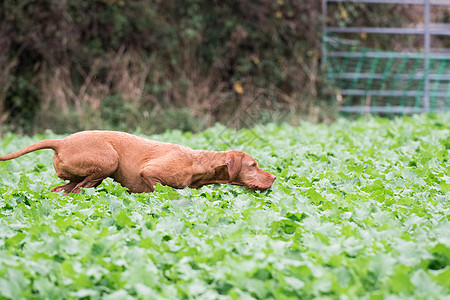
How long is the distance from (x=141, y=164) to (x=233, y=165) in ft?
2.43

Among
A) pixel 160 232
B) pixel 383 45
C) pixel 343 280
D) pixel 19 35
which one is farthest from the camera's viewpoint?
pixel 383 45

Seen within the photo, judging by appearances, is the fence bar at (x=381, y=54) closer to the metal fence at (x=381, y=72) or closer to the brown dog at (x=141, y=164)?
the metal fence at (x=381, y=72)

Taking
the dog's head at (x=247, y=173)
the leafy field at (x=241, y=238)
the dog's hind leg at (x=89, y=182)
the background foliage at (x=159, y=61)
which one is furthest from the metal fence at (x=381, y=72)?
the dog's hind leg at (x=89, y=182)

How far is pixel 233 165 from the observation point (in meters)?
4.53

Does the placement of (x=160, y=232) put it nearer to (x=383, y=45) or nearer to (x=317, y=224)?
(x=317, y=224)

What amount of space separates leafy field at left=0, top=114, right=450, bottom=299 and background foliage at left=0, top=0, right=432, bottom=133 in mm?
6148

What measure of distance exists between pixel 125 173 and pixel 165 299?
230 cm

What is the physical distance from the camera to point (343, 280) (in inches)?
106

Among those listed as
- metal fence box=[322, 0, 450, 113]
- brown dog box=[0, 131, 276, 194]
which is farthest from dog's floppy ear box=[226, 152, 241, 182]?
metal fence box=[322, 0, 450, 113]

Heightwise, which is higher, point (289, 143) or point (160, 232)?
point (160, 232)

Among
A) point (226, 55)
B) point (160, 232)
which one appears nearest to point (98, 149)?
point (160, 232)

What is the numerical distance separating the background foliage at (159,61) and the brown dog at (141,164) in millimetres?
5835

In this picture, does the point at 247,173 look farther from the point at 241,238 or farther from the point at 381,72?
the point at 381,72

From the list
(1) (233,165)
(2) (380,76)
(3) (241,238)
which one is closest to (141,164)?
(1) (233,165)
